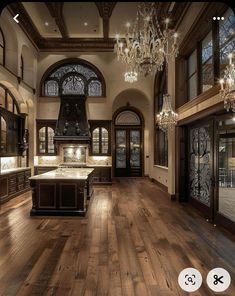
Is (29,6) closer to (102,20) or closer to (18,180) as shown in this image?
(102,20)

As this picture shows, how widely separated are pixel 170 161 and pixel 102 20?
19.0 feet

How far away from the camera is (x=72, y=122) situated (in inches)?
432

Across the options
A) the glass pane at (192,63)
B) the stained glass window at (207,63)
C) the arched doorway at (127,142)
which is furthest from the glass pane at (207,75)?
the arched doorway at (127,142)

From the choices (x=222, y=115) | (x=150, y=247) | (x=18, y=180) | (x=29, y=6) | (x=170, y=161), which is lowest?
(x=150, y=247)

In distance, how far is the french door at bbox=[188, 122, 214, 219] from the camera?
5816 millimetres

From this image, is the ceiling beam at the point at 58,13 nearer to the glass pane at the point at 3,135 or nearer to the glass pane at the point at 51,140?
the glass pane at the point at 3,135

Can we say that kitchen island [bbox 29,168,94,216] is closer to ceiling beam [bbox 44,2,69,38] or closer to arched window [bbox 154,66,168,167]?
arched window [bbox 154,66,168,167]

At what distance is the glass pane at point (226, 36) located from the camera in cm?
475

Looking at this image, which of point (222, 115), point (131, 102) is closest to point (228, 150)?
point (222, 115)

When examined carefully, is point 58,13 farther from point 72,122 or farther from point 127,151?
point 127,151

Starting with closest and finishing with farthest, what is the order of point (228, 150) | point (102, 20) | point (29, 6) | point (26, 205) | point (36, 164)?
point (228, 150) → point (26, 205) → point (29, 6) → point (102, 20) → point (36, 164)

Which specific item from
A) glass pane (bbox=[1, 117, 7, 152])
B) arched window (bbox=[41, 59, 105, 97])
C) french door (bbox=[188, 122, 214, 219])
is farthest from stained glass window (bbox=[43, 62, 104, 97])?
french door (bbox=[188, 122, 214, 219])

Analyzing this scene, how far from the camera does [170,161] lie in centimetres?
814

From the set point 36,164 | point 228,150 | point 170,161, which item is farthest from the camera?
point 36,164
